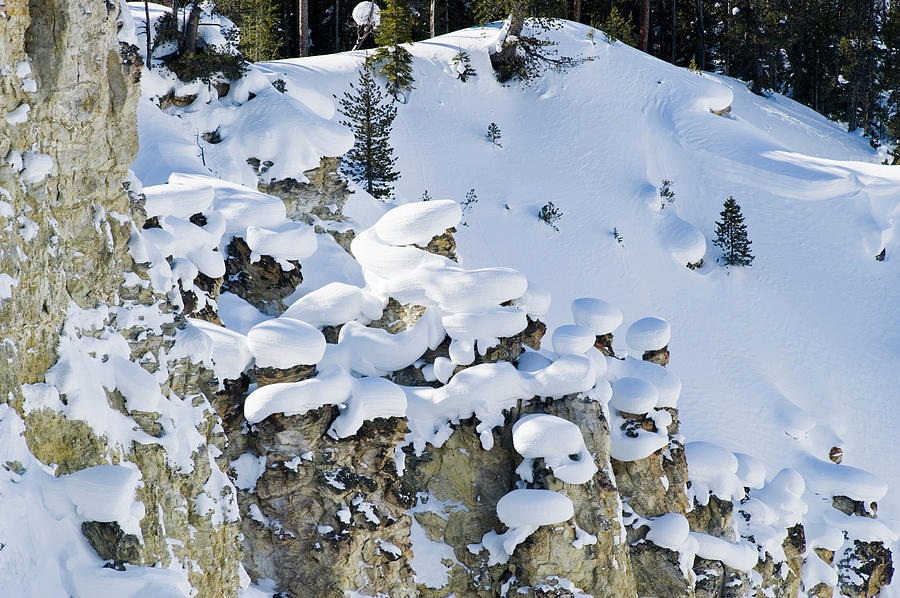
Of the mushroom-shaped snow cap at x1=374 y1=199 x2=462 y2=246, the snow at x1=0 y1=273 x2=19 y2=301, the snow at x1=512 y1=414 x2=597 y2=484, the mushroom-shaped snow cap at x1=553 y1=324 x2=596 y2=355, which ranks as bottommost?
the snow at x1=512 y1=414 x2=597 y2=484

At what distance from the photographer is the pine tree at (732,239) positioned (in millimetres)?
22828

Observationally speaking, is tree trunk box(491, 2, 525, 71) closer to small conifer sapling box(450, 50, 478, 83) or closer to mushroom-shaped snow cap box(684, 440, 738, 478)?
small conifer sapling box(450, 50, 478, 83)

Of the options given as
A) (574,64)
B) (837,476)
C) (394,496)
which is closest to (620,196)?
(574,64)

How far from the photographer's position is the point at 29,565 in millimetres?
5199

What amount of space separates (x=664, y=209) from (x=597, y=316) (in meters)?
11.7

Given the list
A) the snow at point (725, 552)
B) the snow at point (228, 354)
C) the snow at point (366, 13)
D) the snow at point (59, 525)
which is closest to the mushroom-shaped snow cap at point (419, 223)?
the snow at point (228, 354)

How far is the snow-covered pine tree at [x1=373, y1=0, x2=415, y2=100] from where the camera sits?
26547mm

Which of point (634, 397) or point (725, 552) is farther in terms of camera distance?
point (725, 552)

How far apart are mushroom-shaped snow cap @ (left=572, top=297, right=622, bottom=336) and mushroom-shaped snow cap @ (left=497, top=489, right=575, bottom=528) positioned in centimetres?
332

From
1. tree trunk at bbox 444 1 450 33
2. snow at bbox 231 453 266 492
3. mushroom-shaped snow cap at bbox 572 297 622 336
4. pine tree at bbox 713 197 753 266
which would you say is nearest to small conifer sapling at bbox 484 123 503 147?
pine tree at bbox 713 197 753 266

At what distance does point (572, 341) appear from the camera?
37.8 ft

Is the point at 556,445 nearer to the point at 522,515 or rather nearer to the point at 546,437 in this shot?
the point at 546,437

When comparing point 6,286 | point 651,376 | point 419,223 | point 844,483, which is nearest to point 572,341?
point 651,376

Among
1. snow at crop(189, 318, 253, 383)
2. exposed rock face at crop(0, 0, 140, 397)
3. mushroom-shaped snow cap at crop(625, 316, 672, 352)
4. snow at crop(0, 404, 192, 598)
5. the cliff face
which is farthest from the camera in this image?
mushroom-shaped snow cap at crop(625, 316, 672, 352)
